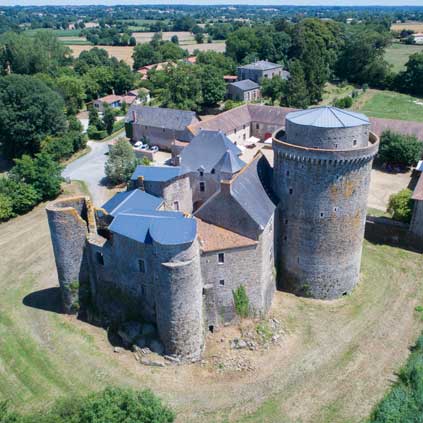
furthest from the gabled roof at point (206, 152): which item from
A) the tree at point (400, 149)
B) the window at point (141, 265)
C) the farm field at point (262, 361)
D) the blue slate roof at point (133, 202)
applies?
the tree at point (400, 149)

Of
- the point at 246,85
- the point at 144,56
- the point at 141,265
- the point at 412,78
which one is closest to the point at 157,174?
the point at 141,265

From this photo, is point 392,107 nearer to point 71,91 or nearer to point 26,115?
point 71,91

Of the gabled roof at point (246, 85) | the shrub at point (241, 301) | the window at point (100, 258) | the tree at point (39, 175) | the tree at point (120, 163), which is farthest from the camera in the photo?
the gabled roof at point (246, 85)

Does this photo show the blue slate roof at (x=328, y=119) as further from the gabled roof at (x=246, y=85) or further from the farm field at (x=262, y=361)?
the gabled roof at (x=246, y=85)

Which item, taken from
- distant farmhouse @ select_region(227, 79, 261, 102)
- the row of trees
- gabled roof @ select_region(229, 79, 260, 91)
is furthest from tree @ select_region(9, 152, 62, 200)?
gabled roof @ select_region(229, 79, 260, 91)

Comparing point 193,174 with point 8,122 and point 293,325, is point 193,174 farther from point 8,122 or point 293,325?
point 8,122

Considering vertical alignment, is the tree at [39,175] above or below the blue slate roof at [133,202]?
below
